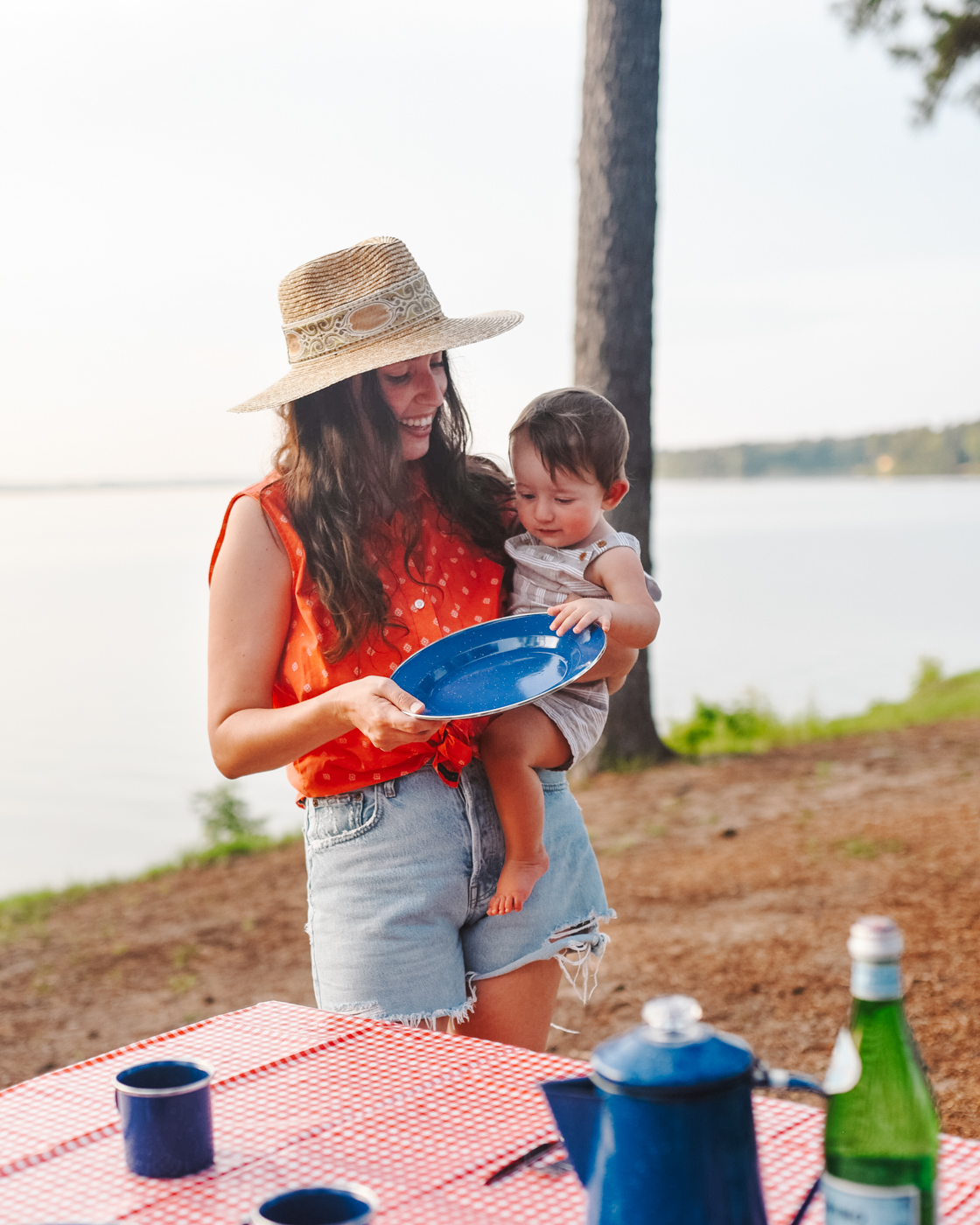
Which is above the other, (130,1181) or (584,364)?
(584,364)

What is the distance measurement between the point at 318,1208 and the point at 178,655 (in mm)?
14769

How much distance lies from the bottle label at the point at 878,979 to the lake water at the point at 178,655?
352 centimetres

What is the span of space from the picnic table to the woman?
0.28 m

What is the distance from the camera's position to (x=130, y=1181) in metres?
1.32

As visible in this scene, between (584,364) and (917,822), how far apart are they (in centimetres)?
308

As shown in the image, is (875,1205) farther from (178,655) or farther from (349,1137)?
(178,655)

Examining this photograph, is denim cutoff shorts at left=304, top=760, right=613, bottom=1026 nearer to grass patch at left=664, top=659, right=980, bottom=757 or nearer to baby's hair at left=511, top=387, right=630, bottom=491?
baby's hair at left=511, top=387, right=630, bottom=491

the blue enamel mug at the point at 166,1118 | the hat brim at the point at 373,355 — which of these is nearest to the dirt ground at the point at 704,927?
the hat brim at the point at 373,355

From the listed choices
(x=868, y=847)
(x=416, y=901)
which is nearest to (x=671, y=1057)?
(x=416, y=901)

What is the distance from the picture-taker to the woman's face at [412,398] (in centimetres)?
213

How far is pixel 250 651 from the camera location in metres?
1.97

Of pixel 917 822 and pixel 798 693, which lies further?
pixel 798 693

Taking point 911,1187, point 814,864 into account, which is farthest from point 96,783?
point 911,1187

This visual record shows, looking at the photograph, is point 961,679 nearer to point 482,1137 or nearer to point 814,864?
point 814,864
